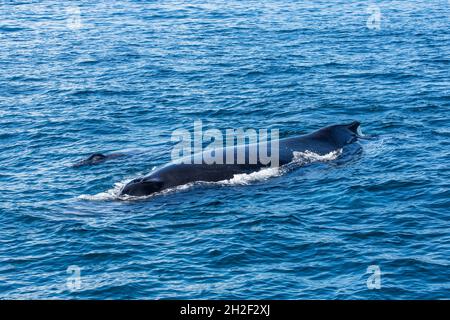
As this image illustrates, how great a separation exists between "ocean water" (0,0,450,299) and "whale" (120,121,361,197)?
1.88 feet

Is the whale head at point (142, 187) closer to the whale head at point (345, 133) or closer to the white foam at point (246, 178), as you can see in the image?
the white foam at point (246, 178)

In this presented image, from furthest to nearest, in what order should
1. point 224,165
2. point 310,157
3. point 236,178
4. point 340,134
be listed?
point 340,134 → point 310,157 → point 224,165 → point 236,178

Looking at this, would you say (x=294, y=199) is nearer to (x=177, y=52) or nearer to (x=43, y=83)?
(x=43, y=83)

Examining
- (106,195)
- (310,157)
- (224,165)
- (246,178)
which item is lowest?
(106,195)

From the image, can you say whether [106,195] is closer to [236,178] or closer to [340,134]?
[236,178]

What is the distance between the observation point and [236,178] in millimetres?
34531

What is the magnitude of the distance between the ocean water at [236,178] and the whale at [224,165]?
0.57 m

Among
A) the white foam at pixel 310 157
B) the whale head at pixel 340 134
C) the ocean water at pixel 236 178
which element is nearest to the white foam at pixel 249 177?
the ocean water at pixel 236 178

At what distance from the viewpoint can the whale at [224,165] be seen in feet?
110

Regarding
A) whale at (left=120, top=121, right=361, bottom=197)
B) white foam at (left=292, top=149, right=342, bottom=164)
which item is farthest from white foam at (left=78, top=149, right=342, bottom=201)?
whale at (left=120, top=121, right=361, bottom=197)

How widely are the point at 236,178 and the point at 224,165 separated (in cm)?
81

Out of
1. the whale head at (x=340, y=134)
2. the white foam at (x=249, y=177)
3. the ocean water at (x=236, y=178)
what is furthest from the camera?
the whale head at (x=340, y=134)

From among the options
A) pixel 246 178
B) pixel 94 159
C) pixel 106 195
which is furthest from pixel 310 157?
pixel 94 159

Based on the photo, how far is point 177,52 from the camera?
207 ft
